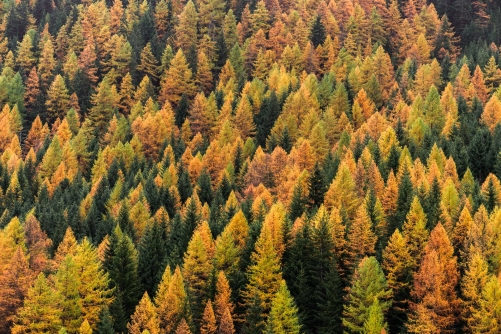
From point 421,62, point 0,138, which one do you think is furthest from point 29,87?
point 421,62

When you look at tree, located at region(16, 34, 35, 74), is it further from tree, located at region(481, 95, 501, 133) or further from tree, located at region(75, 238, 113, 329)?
tree, located at region(481, 95, 501, 133)

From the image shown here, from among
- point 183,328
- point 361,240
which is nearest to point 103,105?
point 361,240

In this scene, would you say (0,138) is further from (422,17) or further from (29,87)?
(422,17)

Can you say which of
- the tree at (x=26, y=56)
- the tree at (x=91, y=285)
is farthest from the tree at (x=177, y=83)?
the tree at (x=91, y=285)

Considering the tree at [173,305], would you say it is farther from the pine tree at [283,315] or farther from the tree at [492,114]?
the tree at [492,114]

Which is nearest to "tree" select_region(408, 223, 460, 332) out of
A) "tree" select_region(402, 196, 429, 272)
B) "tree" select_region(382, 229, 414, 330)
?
"tree" select_region(382, 229, 414, 330)

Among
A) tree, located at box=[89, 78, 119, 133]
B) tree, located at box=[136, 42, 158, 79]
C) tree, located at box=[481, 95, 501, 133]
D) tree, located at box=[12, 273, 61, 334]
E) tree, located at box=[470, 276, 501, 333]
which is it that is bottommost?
tree, located at box=[470, 276, 501, 333]

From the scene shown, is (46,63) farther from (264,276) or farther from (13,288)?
(264,276)
